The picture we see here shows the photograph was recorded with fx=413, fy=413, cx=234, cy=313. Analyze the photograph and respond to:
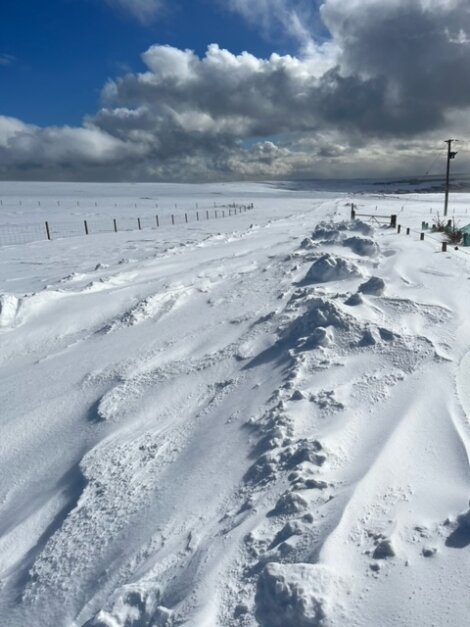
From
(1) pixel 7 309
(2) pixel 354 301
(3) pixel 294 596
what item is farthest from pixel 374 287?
(1) pixel 7 309

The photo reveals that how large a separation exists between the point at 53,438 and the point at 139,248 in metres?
14.1

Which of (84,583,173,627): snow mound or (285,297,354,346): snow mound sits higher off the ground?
(285,297,354,346): snow mound

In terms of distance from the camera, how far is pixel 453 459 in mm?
3236

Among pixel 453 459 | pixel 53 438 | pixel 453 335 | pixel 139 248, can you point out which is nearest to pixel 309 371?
pixel 453 459

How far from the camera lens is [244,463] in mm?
3621

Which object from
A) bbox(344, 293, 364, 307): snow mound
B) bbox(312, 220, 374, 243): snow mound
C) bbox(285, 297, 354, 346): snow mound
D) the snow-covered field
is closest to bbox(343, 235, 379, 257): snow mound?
bbox(312, 220, 374, 243): snow mound

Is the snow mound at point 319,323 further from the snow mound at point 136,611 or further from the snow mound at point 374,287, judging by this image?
the snow mound at point 136,611

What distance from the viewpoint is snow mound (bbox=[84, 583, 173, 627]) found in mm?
2443

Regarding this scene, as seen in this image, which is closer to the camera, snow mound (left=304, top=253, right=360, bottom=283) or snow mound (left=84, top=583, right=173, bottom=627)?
snow mound (left=84, top=583, right=173, bottom=627)

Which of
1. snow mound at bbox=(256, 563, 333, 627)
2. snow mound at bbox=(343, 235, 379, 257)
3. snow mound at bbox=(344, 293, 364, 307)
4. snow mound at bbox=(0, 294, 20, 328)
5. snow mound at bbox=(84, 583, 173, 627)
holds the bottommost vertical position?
snow mound at bbox=(84, 583, 173, 627)

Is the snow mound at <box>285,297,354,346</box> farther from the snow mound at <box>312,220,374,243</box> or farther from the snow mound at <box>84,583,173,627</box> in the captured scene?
the snow mound at <box>312,220,374,243</box>

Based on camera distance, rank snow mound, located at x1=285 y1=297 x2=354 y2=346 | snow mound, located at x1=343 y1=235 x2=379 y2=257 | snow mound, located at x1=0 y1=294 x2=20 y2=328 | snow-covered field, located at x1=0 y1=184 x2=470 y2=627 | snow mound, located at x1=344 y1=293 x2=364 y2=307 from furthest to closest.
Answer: snow mound, located at x1=343 y1=235 x2=379 y2=257
snow mound, located at x1=0 y1=294 x2=20 y2=328
snow mound, located at x1=344 y1=293 x2=364 y2=307
snow mound, located at x1=285 y1=297 x2=354 y2=346
snow-covered field, located at x1=0 y1=184 x2=470 y2=627

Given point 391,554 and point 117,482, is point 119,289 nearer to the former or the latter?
point 117,482

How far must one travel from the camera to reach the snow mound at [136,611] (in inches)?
96.2
